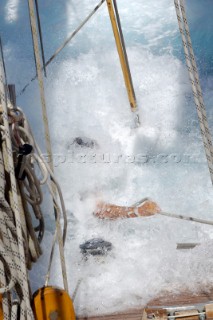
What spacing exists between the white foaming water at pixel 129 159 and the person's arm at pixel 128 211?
0.06 meters

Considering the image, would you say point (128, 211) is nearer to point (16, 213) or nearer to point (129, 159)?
point (129, 159)

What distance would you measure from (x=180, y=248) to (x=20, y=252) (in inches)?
60.6

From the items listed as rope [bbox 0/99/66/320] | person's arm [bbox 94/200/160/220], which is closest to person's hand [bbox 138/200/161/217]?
person's arm [bbox 94/200/160/220]

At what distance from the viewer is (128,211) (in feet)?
11.2

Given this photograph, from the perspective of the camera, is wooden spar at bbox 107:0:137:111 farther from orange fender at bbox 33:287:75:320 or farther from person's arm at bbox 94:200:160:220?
orange fender at bbox 33:287:75:320

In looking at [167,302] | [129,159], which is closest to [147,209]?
[129,159]

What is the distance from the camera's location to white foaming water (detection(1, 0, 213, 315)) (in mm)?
2559

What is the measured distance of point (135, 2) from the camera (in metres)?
Result: 6.32

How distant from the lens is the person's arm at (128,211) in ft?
11.1

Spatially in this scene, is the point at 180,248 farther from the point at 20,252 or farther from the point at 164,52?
the point at 164,52

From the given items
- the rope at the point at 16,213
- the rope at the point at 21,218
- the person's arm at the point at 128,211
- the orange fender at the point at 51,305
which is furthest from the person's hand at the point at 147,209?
the rope at the point at 16,213

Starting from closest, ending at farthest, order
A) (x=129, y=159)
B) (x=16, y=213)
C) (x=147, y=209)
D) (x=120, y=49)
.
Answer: (x=16, y=213) < (x=147, y=209) < (x=120, y=49) < (x=129, y=159)

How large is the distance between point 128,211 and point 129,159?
1.10 m

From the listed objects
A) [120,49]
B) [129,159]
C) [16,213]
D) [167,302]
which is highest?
[120,49]
